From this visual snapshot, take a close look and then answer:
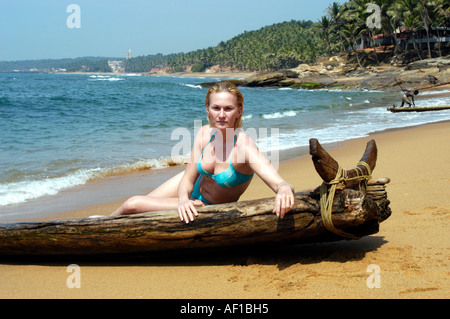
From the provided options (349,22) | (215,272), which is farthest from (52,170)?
(349,22)

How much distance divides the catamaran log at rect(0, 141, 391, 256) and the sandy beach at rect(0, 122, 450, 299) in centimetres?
19

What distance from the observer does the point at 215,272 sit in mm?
3328

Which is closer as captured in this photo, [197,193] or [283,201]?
[283,201]

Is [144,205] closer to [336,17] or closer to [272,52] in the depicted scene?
[336,17]

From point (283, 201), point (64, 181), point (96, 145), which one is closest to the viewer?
point (283, 201)

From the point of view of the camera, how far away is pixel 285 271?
3.19 metres

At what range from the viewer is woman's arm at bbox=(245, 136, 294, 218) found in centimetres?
297

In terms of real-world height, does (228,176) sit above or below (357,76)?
below

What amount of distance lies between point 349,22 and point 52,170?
77.2m

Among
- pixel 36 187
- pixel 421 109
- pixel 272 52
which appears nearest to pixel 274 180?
pixel 36 187

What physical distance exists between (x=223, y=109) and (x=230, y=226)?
917mm

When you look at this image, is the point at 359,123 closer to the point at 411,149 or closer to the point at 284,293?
the point at 411,149

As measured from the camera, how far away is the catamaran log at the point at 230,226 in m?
3.08

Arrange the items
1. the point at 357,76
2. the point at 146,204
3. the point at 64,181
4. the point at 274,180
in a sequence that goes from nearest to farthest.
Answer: the point at 274,180 → the point at 146,204 → the point at 64,181 → the point at 357,76
